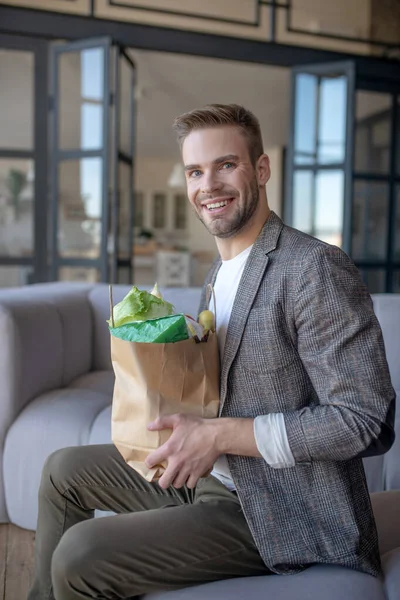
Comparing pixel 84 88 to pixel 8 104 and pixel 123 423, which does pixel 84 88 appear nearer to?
pixel 8 104

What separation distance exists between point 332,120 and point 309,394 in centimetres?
470

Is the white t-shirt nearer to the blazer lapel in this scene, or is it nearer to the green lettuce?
the blazer lapel

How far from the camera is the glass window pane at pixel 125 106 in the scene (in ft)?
15.5

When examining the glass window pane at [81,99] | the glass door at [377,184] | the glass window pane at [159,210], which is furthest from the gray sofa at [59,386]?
the glass window pane at [159,210]

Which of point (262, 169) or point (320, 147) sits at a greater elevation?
point (320, 147)

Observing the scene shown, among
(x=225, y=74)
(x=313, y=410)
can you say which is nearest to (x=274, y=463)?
(x=313, y=410)

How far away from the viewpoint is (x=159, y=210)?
12.8m

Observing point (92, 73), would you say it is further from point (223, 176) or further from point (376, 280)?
point (223, 176)

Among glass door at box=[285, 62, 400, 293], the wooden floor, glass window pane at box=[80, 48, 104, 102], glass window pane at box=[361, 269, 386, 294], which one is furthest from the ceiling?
the wooden floor

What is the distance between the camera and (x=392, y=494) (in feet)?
4.55

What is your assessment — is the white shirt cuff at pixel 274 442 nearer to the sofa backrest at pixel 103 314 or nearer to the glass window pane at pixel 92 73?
the sofa backrest at pixel 103 314

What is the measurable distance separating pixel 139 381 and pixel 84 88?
4149mm

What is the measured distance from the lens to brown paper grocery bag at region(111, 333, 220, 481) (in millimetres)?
947

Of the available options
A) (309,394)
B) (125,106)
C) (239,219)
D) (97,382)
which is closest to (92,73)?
(125,106)
